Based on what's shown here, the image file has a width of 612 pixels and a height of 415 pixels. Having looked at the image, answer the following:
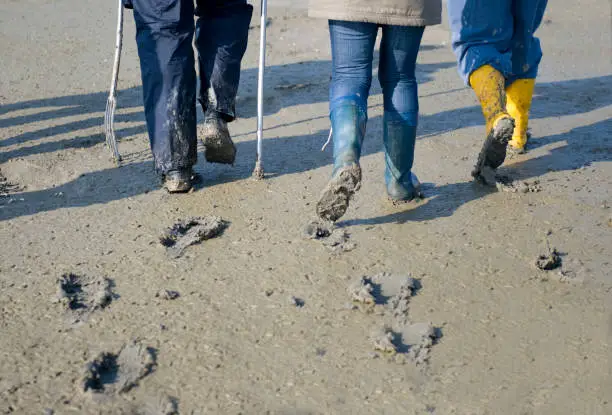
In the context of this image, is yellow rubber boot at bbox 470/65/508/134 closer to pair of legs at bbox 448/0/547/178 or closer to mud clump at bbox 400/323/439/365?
pair of legs at bbox 448/0/547/178

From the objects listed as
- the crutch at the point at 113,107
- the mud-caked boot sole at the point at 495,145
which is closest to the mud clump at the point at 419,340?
the mud-caked boot sole at the point at 495,145

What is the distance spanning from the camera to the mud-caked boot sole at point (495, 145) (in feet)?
12.1

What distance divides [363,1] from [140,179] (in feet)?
5.71

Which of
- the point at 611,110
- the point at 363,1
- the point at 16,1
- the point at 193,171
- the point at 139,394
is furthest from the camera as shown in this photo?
the point at 16,1

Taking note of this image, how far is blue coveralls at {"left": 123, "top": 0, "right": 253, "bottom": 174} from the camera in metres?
3.81

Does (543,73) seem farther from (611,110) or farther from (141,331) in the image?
(141,331)

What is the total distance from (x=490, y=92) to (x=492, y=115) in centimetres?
14

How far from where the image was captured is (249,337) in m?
2.75

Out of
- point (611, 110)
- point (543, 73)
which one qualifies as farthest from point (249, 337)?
point (543, 73)

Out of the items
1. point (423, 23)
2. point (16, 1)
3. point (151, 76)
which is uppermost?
point (423, 23)

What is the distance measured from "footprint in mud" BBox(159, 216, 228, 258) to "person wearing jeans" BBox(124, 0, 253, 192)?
0.42 m

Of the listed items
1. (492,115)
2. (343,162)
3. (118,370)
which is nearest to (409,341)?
(343,162)

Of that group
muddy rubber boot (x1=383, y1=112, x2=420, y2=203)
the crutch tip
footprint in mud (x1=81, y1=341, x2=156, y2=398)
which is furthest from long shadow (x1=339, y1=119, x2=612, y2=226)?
footprint in mud (x1=81, y1=341, x2=156, y2=398)

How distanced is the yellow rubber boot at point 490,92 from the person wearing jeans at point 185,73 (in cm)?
128
